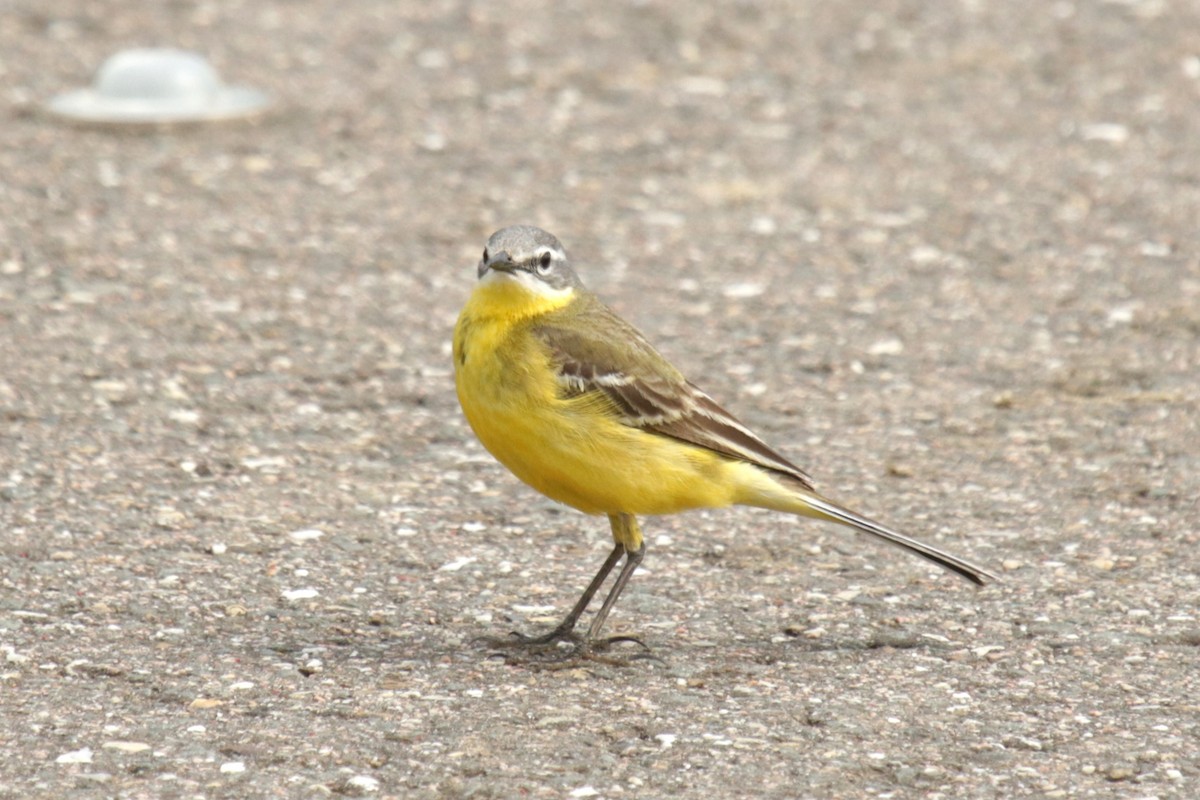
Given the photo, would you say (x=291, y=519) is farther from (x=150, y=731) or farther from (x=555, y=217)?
(x=555, y=217)

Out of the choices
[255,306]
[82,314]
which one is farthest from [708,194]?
[82,314]

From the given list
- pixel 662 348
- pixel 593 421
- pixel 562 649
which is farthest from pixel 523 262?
pixel 662 348

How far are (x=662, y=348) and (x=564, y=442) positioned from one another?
3.10 metres

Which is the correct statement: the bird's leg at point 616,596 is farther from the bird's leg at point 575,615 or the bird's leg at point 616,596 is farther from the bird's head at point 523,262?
the bird's head at point 523,262

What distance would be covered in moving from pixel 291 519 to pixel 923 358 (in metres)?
3.27

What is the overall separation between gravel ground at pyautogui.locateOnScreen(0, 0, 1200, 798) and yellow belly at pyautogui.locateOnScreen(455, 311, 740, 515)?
53cm

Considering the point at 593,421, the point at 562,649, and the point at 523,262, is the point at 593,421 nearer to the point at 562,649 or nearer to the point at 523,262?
the point at 523,262

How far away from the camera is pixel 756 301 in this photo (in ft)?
29.3

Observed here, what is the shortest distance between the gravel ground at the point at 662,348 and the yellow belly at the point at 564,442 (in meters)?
0.53

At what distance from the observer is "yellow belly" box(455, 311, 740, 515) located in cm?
530

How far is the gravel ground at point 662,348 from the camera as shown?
195 inches

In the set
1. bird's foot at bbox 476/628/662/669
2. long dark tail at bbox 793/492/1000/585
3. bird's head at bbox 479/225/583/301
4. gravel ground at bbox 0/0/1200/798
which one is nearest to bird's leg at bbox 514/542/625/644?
bird's foot at bbox 476/628/662/669

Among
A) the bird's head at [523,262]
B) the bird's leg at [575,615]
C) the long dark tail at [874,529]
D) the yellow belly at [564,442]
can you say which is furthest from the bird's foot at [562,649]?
the bird's head at [523,262]

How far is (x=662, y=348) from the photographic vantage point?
27.4ft
